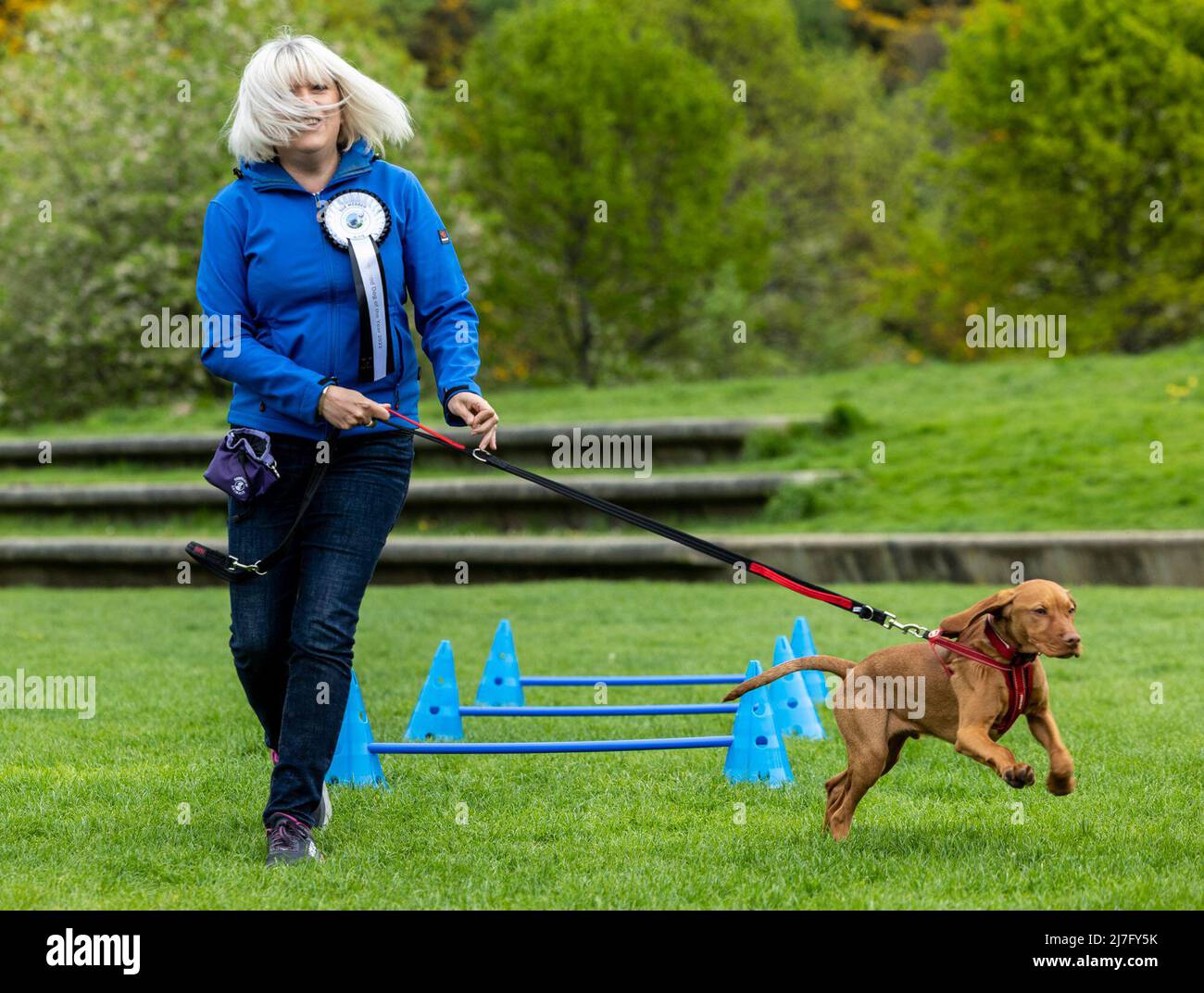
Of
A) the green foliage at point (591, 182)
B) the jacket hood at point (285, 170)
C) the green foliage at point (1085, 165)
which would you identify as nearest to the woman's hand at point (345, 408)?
the jacket hood at point (285, 170)

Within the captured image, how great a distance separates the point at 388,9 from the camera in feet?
119

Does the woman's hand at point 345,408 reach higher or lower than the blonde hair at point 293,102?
lower

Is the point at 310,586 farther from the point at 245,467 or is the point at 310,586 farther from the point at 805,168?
the point at 805,168

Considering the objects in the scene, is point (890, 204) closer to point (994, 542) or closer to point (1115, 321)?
point (1115, 321)

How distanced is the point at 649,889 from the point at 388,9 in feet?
115

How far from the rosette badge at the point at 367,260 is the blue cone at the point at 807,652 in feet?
9.30

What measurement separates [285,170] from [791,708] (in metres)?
3.18

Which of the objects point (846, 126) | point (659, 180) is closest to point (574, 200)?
point (659, 180)

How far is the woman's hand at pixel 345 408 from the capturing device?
4156mm

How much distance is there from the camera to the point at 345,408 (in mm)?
4156

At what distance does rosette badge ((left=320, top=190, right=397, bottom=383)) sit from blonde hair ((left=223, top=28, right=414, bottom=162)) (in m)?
0.23

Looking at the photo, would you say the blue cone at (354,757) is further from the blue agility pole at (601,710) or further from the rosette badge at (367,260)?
the rosette badge at (367,260)

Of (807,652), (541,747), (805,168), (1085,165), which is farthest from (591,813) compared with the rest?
(805,168)

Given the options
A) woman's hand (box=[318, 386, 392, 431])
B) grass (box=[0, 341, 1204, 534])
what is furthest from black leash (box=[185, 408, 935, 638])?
grass (box=[0, 341, 1204, 534])
